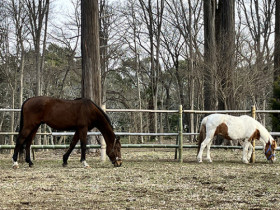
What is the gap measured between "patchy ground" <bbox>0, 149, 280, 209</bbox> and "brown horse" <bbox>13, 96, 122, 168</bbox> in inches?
17.4

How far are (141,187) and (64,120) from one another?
295cm

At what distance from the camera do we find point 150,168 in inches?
308

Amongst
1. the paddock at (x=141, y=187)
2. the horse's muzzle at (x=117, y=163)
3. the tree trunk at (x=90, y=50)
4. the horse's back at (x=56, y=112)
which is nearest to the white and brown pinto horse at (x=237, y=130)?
the paddock at (x=141, y=187)

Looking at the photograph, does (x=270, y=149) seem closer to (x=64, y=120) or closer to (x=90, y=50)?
(x=64, y=120)

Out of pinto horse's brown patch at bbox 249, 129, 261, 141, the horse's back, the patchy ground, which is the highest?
the horse's back

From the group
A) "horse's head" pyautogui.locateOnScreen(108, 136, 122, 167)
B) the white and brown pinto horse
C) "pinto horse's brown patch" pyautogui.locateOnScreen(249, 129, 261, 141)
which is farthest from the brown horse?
"pinto horse's brown patch" pyautogui.locateOnScreen(249, 129, 261, 141)

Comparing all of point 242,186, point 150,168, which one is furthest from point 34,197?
point 150,168

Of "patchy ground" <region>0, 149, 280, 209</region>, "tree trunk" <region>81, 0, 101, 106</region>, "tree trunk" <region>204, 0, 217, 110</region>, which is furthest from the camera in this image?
"tree trunk" <region>204, 0, 217, 110</region>

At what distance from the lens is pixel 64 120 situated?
8.04 meters

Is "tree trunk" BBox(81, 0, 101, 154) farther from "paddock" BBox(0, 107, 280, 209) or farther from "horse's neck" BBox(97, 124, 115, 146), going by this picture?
"paddock" BBox(0, 107, 280, 209)

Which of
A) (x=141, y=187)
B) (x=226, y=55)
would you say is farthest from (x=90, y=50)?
(x=141, y=187)

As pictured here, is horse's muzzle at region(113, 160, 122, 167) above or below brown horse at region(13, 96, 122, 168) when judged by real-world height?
below

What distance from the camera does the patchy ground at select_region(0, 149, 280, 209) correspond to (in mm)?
4469

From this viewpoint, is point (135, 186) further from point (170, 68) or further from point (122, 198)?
point (170, 68)
